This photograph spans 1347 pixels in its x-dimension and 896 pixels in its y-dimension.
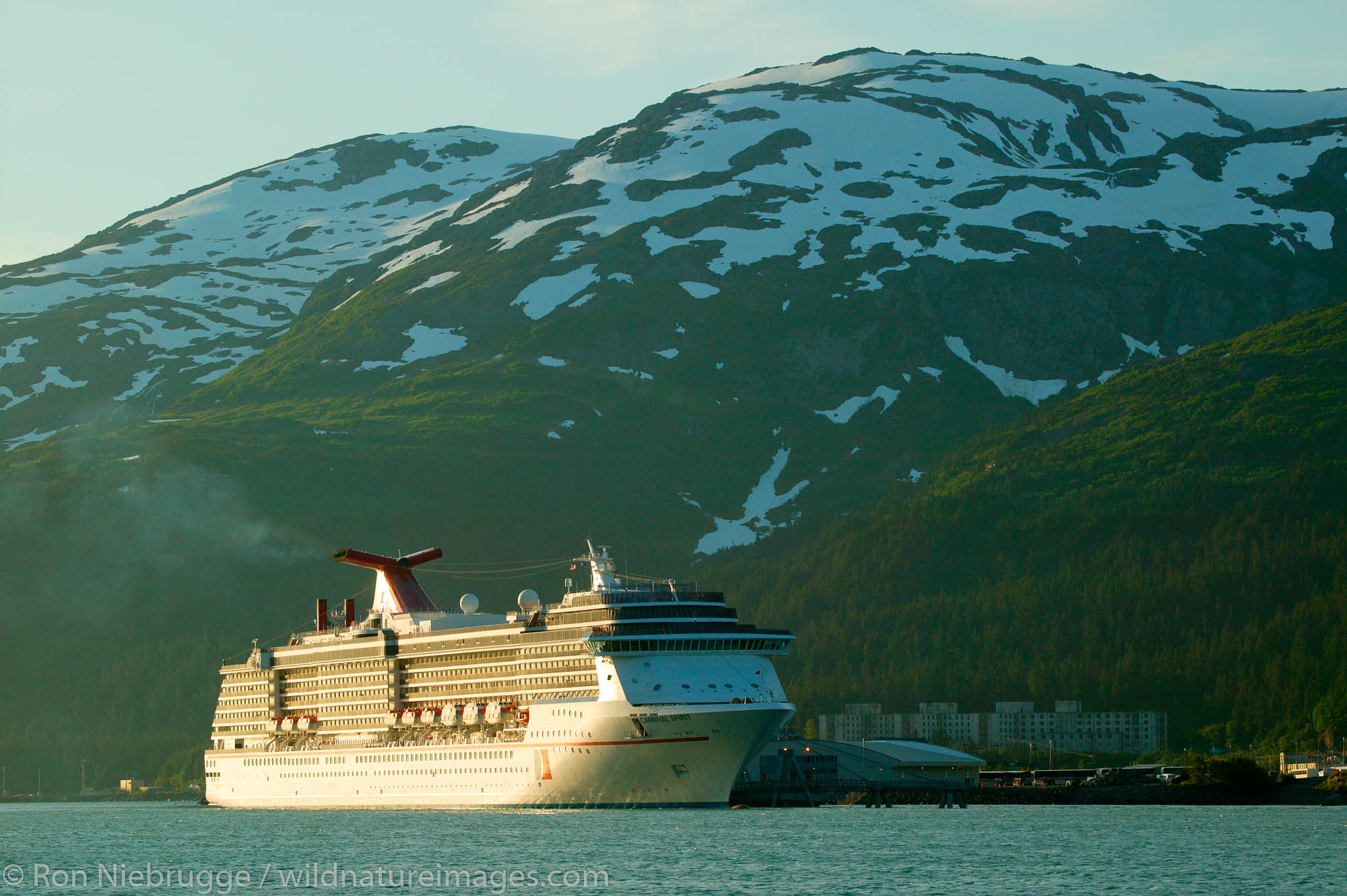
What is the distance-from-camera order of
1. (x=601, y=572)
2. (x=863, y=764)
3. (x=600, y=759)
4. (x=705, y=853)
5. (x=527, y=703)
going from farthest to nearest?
(x=863, y=764) → (x=601, y=572) → (x=527, y=703) → (x=600, y=759) → (x=705, y=853)

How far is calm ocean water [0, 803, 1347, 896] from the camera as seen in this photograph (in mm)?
73500

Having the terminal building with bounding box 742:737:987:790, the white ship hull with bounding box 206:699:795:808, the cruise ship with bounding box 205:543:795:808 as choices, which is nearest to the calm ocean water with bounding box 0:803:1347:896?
the white ship hull with bounding box 206:699:795:808

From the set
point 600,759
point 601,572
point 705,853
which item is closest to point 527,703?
point 600,759

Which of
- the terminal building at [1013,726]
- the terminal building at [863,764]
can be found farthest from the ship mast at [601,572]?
the terminal building at [1013,726]

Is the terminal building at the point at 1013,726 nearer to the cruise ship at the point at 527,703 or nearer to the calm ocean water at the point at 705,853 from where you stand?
the calm ocean water at the point at 705,853

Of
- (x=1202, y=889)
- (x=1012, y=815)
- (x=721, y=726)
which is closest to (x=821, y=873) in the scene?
(x=1202, y=889)

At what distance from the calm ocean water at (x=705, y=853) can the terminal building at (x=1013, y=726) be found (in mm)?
45357

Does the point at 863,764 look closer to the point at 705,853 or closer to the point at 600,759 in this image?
the point at 600,759

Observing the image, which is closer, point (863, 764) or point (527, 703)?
point (527, 703)

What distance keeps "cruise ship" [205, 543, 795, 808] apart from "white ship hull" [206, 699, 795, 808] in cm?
9

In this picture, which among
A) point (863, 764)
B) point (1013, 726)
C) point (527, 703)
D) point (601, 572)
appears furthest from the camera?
point (1013, 726)

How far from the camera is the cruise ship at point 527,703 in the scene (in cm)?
10262

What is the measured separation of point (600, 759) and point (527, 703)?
7.59 meters

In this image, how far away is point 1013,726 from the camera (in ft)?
557
